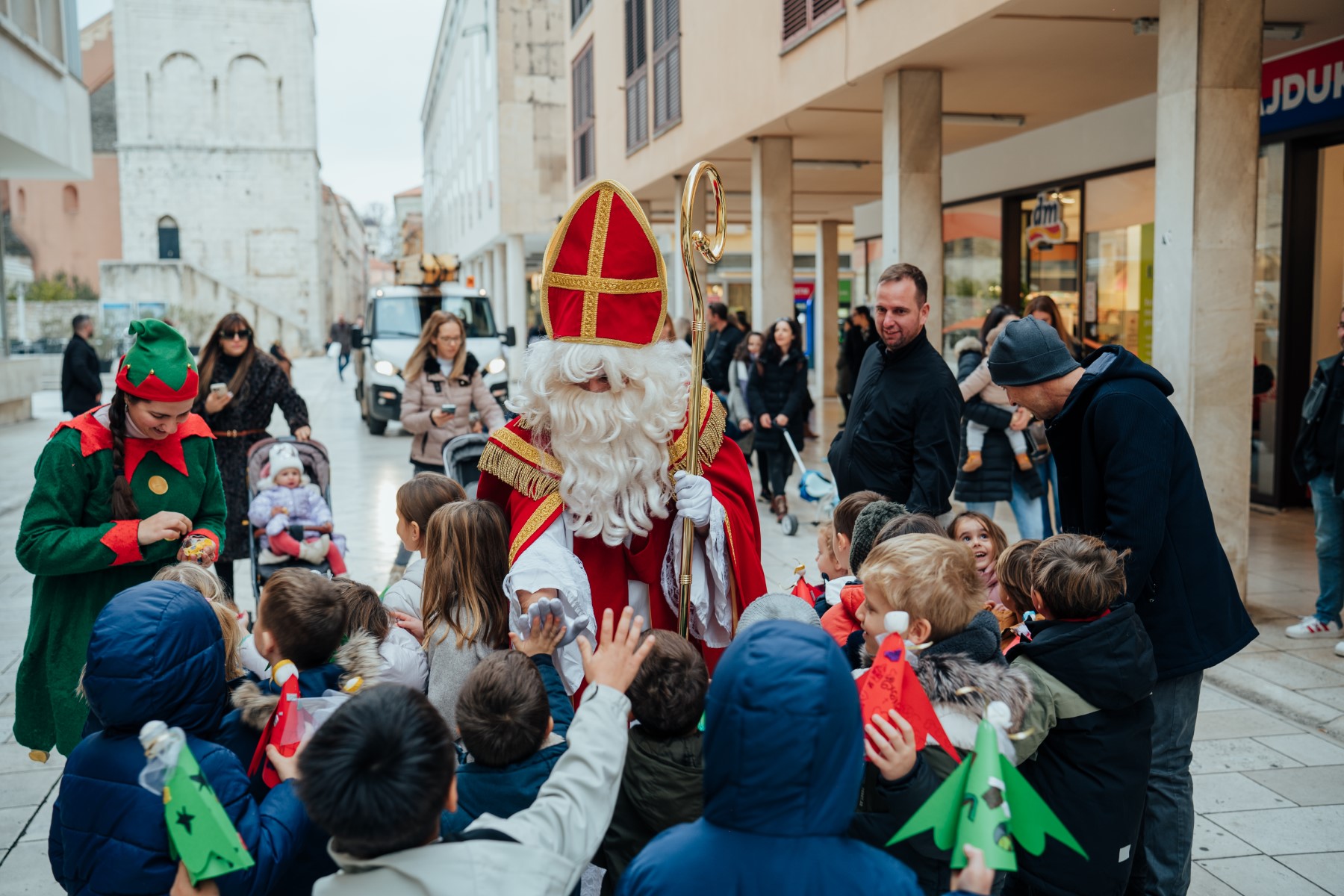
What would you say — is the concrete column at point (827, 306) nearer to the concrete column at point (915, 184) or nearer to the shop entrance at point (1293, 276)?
the concrete column at point (915, 184)

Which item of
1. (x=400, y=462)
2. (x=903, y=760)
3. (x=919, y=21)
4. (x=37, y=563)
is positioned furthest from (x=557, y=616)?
(x=400, y=462)

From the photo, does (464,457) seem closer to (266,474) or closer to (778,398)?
(266,474)

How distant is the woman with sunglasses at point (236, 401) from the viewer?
20.6 ft

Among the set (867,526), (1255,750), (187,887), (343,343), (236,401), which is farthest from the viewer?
(343,343)

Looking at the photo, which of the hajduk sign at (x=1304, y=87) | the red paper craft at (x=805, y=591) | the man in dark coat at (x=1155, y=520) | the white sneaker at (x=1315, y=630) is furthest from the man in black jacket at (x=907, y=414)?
the hajduk sign at (x=1304, y=87)

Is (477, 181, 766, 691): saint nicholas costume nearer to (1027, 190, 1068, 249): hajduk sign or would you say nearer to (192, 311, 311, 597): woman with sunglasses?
(192, 311, 311, 597): woman with sunglasses

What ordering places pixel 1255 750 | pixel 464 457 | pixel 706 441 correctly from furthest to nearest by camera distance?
pixel 464 457 → pixel 1255 750 → pixel 706 441

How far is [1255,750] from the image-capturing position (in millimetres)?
4609

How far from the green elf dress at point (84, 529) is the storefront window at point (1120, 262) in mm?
8736

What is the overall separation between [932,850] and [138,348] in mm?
2830

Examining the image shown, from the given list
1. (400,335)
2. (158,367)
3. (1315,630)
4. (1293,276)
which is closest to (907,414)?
(158,367)

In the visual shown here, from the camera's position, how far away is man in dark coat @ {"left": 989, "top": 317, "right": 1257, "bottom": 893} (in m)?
2.92

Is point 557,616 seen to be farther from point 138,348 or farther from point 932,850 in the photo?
point 138,348

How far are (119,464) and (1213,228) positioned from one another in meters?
5.58
